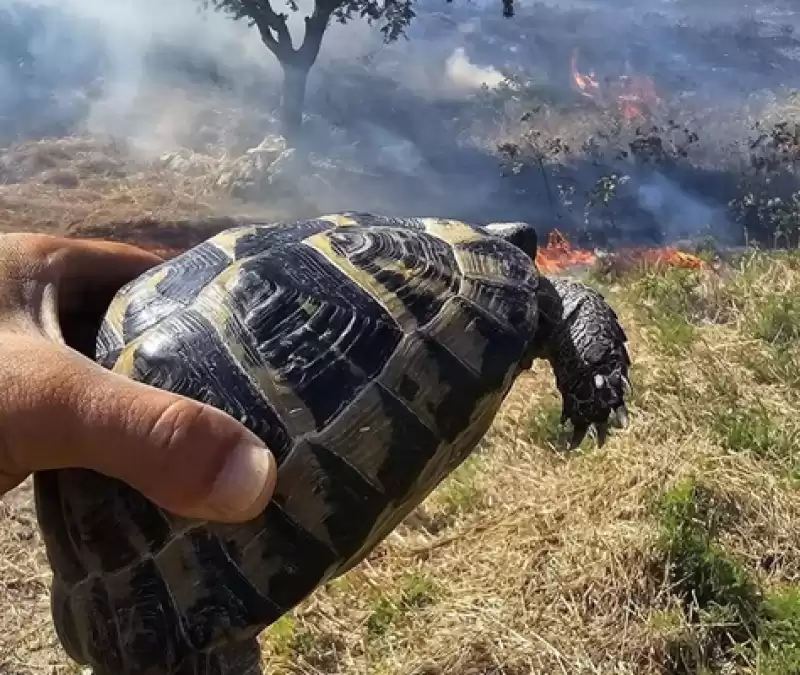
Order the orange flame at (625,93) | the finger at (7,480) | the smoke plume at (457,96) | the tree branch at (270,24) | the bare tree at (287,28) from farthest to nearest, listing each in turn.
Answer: the orange flame at (625,93) < the smoke plume at (457,96) < the bare tree at (287,28) < the tree branch at (270,24) < the finger at (7,480)

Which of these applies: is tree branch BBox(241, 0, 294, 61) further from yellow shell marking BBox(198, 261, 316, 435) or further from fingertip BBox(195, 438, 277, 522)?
fingertip BBox(195, 438, 277, 522)

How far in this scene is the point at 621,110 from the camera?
1253cm

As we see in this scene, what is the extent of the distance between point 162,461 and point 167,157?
9.32m

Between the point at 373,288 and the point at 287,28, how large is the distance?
971 centimetres

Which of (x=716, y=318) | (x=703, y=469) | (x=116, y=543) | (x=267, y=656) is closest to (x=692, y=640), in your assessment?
(x=703, y=469)

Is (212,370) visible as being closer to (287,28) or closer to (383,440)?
(383,440)

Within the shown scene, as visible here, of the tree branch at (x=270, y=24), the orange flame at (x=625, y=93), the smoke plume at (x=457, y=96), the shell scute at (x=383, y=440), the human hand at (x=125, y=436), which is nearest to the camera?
the human hand at (x=125, y=436)

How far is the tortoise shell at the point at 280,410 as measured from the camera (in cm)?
177

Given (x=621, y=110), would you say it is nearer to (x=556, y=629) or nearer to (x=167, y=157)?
(x=167, y=157)

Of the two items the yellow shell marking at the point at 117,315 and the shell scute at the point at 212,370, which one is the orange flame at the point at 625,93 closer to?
the yellow shell marking at the point at 117,315

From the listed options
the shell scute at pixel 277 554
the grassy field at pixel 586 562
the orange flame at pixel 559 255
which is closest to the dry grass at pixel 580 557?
the grassy field at pixel 586 562

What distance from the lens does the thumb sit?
1508mm

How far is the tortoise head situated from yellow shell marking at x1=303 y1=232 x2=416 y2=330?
0.59 meters

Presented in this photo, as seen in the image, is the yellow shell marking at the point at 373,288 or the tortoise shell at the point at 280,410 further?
the yellow shell marking at the point at 373,288
